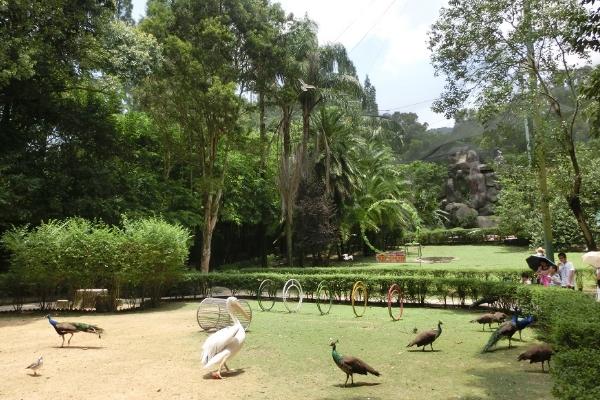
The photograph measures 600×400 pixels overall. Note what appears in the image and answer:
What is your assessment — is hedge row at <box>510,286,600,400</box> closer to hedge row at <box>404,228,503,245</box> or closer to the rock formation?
hedge row at <box>404,228,503,245</box>

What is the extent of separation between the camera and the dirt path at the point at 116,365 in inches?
273

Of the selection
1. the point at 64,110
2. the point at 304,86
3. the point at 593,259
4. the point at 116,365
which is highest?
the point at 304,86

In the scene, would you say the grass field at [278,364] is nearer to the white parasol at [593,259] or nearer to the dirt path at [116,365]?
the dirt path at [116,365]

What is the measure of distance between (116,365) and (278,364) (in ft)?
9.28

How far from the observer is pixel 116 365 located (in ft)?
28.2

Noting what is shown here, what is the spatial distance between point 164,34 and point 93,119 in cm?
473

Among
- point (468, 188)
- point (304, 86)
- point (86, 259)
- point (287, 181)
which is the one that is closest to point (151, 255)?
point (86, 259)

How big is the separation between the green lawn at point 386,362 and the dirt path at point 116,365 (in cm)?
76

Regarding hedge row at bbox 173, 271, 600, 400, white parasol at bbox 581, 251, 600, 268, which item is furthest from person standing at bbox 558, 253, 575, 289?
hedge row at bbox 173, 271, 600, 400

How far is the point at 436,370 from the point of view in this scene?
25.3ft

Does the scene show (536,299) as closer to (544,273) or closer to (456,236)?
(544,273)

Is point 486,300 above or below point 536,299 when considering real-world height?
below

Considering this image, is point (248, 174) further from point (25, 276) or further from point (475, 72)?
point (475, 72)

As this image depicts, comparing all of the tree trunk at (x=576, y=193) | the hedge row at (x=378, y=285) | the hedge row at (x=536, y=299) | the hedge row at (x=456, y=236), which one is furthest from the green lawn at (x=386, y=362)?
the hedge row at (x=456, y=236)
